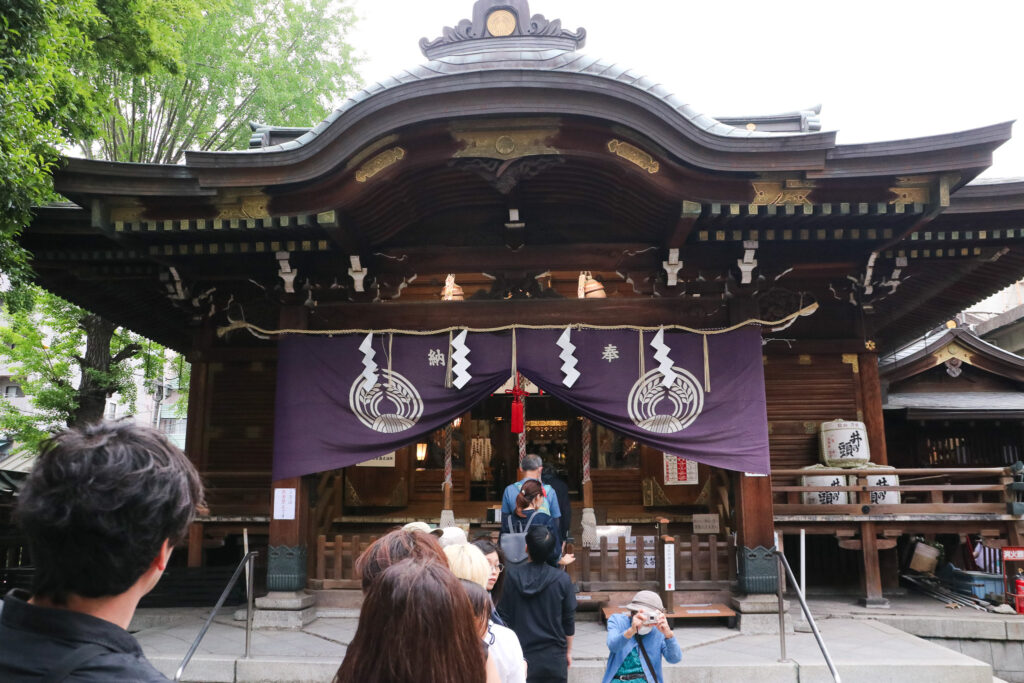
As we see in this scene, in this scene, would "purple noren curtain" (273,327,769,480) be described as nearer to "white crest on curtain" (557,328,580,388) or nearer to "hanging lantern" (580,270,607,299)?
"white crest on curtain" (557,328,580,388)

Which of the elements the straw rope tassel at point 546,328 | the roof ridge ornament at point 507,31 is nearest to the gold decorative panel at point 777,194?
the straw rope tassel at point 546,328

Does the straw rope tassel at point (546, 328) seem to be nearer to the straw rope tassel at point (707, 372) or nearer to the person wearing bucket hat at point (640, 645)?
the straw rope tassel at point (707, 372)

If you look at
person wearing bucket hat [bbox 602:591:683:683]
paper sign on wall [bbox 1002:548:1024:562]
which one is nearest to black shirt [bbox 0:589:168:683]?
person wearing bucket hat [bbox 602:591:683:683]

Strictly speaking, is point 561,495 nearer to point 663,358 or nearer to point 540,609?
point 663,358

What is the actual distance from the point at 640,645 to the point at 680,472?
21.8ft

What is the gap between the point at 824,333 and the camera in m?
9.89

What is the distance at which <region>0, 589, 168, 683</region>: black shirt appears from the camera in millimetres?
1246

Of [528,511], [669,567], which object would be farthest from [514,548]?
[669,567]

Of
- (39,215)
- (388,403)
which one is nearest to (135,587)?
(388,403)

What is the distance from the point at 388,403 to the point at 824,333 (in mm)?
6245

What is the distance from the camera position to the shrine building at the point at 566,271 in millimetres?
6816

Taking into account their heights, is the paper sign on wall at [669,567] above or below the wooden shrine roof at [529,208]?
below

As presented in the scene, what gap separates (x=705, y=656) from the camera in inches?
249

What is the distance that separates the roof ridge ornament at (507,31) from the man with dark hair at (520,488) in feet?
18.3
